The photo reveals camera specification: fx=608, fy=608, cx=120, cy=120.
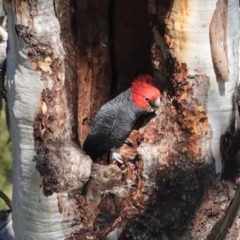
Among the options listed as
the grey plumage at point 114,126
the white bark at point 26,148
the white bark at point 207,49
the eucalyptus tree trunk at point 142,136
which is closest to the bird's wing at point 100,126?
the grey plumage at point 114,126

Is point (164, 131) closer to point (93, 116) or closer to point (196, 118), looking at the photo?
point (196, 118)

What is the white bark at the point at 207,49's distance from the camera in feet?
5.20

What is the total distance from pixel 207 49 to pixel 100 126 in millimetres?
468

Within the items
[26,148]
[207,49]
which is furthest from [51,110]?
[207,49]

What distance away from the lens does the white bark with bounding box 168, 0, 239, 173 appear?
1.58 metres

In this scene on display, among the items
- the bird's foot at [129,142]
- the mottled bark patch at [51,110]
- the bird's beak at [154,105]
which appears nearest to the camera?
the mottled bark patch at [51,110]

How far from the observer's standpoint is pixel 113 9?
1.88 metres

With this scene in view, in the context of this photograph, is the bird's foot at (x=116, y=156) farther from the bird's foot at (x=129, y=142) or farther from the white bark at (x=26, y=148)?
the white bark at (x=26, y=148)

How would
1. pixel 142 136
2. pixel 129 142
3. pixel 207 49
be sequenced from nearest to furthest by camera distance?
1. pixel 207 49
2. pixel 142 136
3. pixel 129 142

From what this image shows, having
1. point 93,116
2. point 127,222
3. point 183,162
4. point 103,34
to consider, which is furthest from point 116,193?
point 103,34

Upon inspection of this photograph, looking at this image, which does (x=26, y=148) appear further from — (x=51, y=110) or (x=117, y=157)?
(x=117, y=157)

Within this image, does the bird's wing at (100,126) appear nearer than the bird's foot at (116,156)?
No

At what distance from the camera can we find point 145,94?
1828 millimetres

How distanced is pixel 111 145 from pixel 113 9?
425mm
